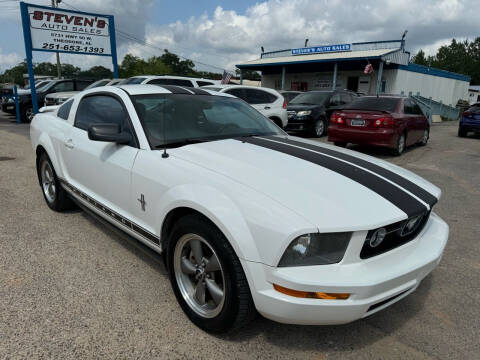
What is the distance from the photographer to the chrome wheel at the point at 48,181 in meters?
4.43

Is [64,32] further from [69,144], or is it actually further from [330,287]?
[330,287]

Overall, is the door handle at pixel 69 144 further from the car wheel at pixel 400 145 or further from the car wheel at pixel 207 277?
the car wheel at pixel 400 145

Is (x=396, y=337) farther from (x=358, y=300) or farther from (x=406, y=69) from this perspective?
(x=406, y=69)

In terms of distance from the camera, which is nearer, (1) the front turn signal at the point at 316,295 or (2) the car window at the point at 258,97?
(1) the front turn signal at the point at 316,295

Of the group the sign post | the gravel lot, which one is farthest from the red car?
the sign post

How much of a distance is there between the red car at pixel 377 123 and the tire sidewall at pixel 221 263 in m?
7.13

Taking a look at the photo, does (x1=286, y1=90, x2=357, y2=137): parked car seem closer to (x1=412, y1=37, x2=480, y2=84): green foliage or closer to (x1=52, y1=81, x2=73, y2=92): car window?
(x1=52, y1=81, x2=73, y2=92): car window

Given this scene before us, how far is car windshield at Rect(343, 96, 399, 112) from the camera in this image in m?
8.76

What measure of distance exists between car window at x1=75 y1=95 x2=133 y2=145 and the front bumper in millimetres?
1749

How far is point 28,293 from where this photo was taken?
276 centimetres

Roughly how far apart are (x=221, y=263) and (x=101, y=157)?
5.52 ft

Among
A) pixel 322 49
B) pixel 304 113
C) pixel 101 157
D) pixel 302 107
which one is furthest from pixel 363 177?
pixel 322 49

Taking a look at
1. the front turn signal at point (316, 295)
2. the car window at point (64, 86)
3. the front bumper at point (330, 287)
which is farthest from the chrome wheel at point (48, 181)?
the car window at point (64, 86)

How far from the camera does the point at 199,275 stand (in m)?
2.42
